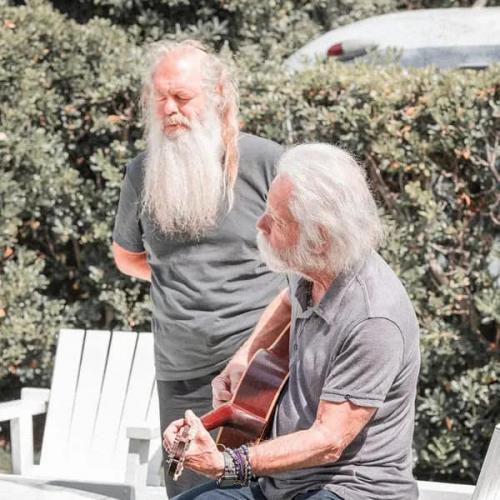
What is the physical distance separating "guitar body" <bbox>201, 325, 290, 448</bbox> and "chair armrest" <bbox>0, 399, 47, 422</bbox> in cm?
187

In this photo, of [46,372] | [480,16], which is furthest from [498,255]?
[480,16]

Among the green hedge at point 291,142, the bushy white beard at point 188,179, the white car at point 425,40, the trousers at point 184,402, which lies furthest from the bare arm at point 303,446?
the white car at point 425,40

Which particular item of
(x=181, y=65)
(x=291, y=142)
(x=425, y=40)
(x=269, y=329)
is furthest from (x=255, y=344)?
(x=425, y=40)

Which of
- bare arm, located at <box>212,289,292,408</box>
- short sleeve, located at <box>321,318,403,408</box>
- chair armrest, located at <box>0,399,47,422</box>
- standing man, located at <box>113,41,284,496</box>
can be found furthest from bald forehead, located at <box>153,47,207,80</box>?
chair armrest, located at <box>0,399,47,422</box>

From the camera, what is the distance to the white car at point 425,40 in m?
7.09

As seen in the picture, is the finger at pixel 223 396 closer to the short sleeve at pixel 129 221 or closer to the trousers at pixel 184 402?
the trousers at pixel 184 402

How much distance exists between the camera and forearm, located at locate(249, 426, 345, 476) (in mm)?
2828

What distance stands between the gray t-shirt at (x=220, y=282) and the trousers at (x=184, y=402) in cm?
3

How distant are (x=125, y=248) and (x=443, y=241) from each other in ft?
5.50

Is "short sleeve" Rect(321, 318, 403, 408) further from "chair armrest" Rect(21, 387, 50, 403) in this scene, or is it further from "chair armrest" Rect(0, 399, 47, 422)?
"chair armrest" Rect(21, 387, 50, 403)

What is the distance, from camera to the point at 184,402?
392 centimetres

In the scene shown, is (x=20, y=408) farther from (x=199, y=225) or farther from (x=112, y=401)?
(x=199, y=225)

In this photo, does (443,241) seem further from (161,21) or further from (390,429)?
(161,21)

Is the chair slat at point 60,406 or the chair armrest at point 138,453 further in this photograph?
the chair slat at point 60,406
